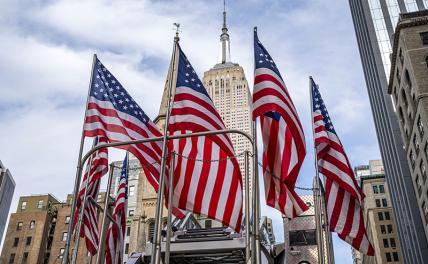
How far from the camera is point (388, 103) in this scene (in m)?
92.9

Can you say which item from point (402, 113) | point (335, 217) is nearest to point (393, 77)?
point (402, 113)

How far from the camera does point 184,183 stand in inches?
520

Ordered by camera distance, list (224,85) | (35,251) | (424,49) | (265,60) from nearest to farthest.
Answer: (265,60), (424,49), (35,251), (224,85)

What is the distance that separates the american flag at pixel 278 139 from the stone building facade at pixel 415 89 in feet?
153

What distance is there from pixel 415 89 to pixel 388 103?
3520 centimetres

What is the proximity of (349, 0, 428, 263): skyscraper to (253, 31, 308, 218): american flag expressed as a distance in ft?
231

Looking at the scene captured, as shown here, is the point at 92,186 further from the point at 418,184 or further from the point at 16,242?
the point at 16,242

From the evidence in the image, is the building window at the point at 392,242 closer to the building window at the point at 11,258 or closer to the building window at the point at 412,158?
the building window at the point at 412,158

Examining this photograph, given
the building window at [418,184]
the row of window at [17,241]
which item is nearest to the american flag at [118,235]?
the building window at [418,184]

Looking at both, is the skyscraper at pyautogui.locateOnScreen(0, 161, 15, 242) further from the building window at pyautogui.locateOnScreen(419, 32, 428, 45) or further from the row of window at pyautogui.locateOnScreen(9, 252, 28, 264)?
the building window at pyautogui.locateOnScreen(419, 32, 428, 45)

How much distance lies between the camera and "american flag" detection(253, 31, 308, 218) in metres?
12.5

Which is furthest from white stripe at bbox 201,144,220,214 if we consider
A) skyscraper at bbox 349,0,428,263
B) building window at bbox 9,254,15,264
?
building window at bbox 9,254,15,264

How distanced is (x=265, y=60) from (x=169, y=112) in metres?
3.14

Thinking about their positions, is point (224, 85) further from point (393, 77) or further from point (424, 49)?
point (424, 49)
